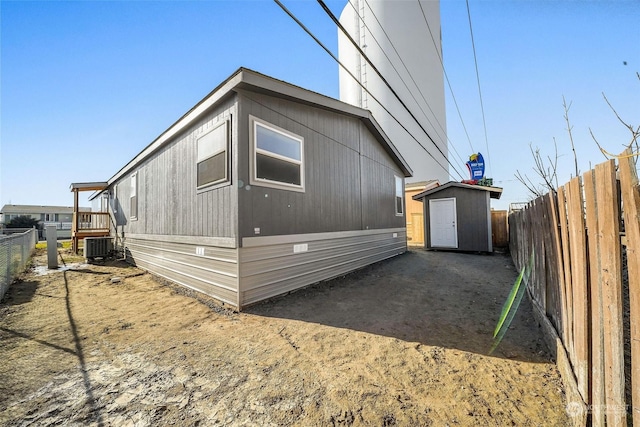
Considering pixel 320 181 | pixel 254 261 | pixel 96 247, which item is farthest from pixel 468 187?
pixel 96 247

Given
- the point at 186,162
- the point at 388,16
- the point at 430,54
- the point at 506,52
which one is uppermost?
the point at 388,16

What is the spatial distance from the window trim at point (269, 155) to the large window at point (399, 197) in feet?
20.3

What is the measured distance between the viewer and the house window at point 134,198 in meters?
8.85

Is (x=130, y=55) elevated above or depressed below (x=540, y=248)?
above

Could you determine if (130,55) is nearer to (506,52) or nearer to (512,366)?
(512,366)

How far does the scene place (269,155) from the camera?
5.01 metres

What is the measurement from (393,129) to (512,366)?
28485 millimetres

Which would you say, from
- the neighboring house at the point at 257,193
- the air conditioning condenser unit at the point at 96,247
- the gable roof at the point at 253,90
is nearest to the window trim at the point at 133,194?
the neighboring house at the point at 257,193

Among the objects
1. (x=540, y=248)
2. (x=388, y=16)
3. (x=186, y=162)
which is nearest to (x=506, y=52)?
(x=540, y=248)

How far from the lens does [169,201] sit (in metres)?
6.62

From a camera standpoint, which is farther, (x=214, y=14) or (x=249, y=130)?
(x=214, y=14)

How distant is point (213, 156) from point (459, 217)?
961cm

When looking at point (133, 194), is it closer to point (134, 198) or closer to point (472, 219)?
point (134, 198)

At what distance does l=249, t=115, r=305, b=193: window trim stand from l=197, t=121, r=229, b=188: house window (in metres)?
0.46
